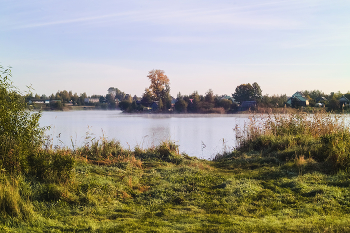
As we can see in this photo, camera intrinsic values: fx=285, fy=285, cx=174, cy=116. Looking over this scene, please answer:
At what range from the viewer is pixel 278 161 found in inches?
369

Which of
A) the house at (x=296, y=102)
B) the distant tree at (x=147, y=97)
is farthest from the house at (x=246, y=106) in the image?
the distant tree at (x=147, y=97)

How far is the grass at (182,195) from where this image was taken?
448cm

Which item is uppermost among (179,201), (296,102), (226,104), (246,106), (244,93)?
(244,93)

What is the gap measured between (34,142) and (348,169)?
813 centimetres

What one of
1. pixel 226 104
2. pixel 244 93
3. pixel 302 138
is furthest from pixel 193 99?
pixel 302 138

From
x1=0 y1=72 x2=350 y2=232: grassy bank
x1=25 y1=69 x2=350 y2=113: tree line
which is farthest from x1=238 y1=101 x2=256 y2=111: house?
x1=0 y1=72 x2=350 y2=232: grassy bank

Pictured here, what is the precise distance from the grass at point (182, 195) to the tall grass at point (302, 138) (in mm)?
52

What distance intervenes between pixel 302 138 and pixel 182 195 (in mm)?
6673

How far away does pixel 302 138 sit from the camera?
10875 mm

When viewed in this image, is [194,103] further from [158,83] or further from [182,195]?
[182,195]

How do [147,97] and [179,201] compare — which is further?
[147,97]

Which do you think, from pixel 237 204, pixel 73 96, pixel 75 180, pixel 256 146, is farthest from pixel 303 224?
pixel 73 96

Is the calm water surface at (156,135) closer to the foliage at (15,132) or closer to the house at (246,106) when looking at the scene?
the foliage at (15,132)

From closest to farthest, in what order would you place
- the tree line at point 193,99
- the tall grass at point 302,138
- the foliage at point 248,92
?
the tall grass at point 302,138 → the tree line at point 193,99 → the foliage at point 248,92
